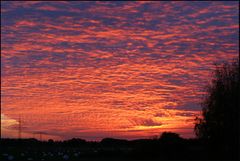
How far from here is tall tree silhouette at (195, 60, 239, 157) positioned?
46.3 m

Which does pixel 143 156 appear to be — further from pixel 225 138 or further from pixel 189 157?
pixel 225 138

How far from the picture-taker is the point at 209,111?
49125mm

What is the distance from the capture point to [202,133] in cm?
4950

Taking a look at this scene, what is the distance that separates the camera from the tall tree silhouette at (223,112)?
46312mm

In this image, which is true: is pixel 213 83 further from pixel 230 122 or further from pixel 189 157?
pixel 189 157

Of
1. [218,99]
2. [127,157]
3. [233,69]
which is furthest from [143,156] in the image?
[233,69]

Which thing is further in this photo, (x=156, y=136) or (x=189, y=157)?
(x=156, y=136)

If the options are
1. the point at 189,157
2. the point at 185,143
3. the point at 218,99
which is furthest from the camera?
the point at 185,143

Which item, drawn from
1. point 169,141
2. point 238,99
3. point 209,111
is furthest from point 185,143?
point 238,99

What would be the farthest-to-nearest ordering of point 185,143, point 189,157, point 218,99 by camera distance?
1. point 185,143
2. point 218,99
3. point 189,157

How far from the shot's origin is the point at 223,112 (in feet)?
155

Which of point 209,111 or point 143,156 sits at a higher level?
point 209,111

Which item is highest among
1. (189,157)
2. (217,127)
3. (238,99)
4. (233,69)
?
(233,69)

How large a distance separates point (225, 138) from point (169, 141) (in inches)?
302
